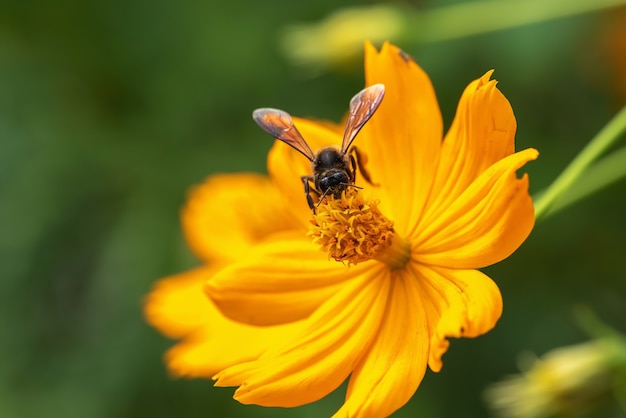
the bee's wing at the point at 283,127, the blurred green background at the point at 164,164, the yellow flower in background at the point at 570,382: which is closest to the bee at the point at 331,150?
the bee's wing at the point at 283,127

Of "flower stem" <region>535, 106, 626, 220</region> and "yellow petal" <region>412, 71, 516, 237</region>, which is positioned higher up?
"yellow petal" <region>412, 71, 516, 237</region>

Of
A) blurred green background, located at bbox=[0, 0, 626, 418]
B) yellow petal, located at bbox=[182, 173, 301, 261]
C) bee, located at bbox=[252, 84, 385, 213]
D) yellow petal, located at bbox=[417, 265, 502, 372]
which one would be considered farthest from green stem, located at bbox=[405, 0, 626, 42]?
yellow petal, located at bbox=[417, 265, 502, 372]

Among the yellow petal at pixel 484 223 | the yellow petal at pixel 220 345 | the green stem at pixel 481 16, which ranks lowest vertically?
the yellow petal at pixel 484 223

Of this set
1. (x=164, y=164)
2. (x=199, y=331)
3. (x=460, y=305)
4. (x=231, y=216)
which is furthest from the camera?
(x=164, y=164)

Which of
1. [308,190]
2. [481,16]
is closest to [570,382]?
[308,190]

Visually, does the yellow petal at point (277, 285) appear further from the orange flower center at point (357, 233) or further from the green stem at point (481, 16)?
the green stem at point (481, 16)

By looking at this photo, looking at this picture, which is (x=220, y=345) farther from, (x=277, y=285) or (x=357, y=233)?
(x=357, y=233)

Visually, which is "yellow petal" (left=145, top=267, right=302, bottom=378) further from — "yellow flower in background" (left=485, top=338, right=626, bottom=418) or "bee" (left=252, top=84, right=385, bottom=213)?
"yellow flower in background" (left=485, top=338, right=626, bottom=418)
